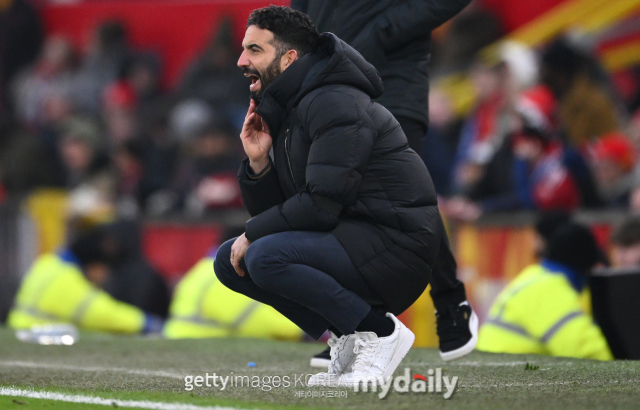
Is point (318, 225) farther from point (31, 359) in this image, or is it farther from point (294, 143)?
point (31, 359)

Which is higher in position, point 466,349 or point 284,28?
point 284,28

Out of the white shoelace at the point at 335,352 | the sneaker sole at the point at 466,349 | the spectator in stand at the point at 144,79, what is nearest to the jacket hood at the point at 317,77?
the white shoelace at the point at 335,352

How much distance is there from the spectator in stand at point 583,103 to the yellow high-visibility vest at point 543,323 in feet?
8.74

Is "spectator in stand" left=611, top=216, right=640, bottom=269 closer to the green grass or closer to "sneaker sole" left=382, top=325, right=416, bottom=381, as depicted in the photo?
the green grass

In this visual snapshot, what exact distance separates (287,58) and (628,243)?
3.37m

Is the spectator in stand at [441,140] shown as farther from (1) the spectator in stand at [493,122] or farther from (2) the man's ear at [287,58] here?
(2) the man's ear at [287,58]

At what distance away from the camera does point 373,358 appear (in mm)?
4055

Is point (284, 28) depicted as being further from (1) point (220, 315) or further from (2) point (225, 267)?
(1) point (220, 315)

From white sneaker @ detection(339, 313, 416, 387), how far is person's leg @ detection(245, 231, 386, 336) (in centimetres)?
7

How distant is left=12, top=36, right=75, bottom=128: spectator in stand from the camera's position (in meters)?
14.1

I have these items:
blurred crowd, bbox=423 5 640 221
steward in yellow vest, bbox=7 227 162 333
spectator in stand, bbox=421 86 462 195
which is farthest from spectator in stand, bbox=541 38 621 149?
steward in yellow vest, bbox=7 227 162 333

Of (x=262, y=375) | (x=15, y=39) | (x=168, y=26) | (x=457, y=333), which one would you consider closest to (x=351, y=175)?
(x=262, y=375)

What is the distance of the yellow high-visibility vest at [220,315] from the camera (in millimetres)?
7617

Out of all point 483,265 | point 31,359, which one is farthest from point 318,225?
point 483,265
